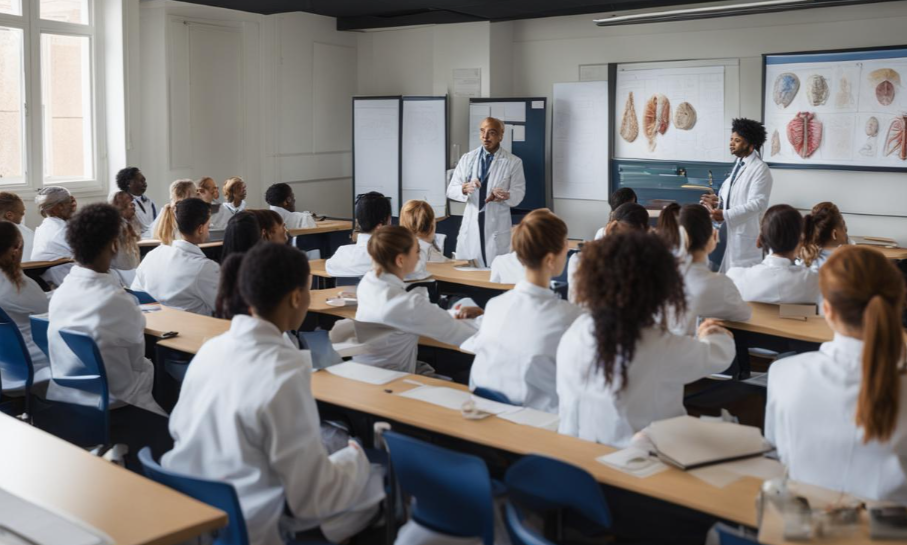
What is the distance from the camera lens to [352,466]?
2.57 m

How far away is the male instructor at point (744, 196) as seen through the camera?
6949mm

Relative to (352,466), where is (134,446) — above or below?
below

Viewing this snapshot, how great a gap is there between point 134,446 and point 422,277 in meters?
2.19

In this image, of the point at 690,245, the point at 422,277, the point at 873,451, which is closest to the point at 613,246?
the point at 873,451

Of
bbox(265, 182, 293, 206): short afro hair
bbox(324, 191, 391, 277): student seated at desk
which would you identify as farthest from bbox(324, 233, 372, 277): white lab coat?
bbox(265, 182, 293, 206): short afro hair

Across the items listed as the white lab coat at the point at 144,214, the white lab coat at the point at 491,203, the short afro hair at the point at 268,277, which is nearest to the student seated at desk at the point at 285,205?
the white lab coat at the point at 144,214

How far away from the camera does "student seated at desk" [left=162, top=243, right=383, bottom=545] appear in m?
2.37

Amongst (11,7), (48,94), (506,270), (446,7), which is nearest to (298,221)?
(446,7)

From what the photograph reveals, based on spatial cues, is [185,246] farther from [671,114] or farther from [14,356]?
[671,114]

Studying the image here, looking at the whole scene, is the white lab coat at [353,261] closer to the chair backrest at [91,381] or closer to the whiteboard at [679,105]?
the chair backrest at [91,381]

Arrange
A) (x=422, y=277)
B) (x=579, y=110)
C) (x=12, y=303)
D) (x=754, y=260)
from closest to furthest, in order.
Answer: (x=12, y=303) → (x=422, y=277) → (x=754, y=260) → (x=579, y=110)

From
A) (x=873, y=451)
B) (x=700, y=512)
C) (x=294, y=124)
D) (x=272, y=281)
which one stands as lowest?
(x=700, y=512)

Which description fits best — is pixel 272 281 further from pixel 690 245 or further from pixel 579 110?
pixel 579 110

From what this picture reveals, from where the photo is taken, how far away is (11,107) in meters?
8.32
